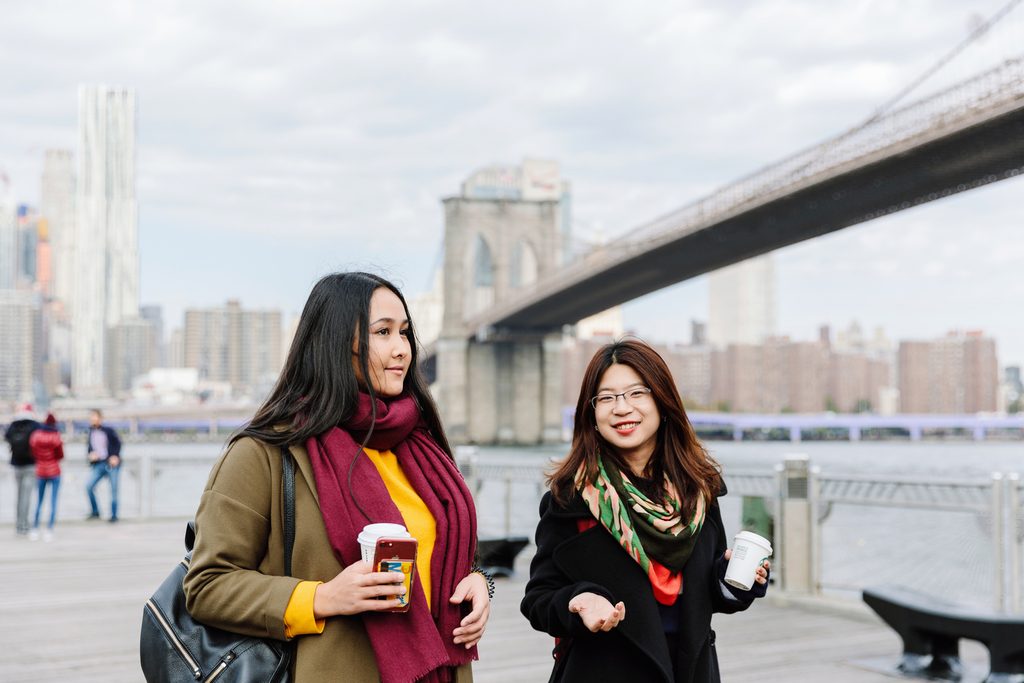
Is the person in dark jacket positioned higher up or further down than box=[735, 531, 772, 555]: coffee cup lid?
further down

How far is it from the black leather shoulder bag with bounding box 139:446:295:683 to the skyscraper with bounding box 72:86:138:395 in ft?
505

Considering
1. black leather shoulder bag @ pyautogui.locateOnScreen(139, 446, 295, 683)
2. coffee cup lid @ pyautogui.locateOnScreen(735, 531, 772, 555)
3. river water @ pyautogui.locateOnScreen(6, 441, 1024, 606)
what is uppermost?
coffee cup lid @ pyautogui.locateOnScreen(735, 531, 772, 555)

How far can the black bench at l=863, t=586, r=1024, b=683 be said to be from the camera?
401 cm

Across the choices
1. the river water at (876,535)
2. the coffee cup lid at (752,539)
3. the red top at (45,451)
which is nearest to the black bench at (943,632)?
the river water at (876,535)

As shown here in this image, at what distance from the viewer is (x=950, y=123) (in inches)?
870

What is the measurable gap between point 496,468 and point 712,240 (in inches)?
877

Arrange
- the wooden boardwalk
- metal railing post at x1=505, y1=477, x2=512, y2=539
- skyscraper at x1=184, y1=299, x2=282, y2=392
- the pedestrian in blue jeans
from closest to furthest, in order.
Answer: the wooden boardwalk < metal railing post at x1=505, y1=477, x2=512, y2=539 < the pedestrian in blue jeans < skyscraper at x1=184, y1=299, x2=282, y2=392

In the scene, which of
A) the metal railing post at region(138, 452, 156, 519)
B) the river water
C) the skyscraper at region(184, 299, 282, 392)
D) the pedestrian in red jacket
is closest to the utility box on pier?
the river water

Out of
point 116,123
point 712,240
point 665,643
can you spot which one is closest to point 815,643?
point 665,643

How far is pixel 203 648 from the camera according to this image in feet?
5.57

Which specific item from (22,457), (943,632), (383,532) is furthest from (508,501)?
(383,532)

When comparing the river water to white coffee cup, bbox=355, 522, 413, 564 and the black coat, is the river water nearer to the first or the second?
the black coat

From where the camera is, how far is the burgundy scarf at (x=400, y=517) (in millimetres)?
1740

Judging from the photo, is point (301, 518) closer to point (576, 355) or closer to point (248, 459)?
point (248, 459)
